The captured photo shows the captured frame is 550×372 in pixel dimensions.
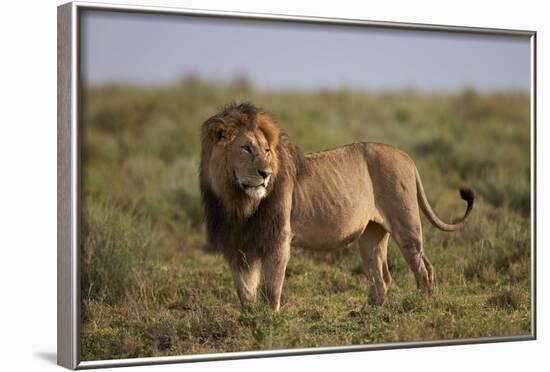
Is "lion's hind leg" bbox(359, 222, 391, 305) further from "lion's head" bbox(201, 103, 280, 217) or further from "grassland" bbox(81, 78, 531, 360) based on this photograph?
"lion's head" bbox(201, 103, 280, 217)

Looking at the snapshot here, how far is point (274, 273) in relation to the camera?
6598 mm

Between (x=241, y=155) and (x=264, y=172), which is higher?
(x=241, y=155)

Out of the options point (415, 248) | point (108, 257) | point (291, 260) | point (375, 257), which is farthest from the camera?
point (291, 260)

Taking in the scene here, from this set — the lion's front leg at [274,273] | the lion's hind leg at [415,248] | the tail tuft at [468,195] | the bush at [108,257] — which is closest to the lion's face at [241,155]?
the lion's front leg at [274,273]

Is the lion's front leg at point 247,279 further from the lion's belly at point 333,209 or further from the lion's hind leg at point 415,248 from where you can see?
the lion's hind leg at point 415,248

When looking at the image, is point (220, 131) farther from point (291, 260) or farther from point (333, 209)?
point (291, 260)

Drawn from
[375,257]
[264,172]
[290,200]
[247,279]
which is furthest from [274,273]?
[375,257]

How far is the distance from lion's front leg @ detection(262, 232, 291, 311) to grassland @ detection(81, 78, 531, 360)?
0.10m

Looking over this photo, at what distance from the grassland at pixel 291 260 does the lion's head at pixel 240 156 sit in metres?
0.71

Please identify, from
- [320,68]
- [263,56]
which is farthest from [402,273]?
[320,68]

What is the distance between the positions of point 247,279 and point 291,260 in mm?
1852

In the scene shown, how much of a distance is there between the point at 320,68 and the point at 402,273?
36.3ft

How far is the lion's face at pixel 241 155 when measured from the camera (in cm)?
642

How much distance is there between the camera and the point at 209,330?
6.52 m
